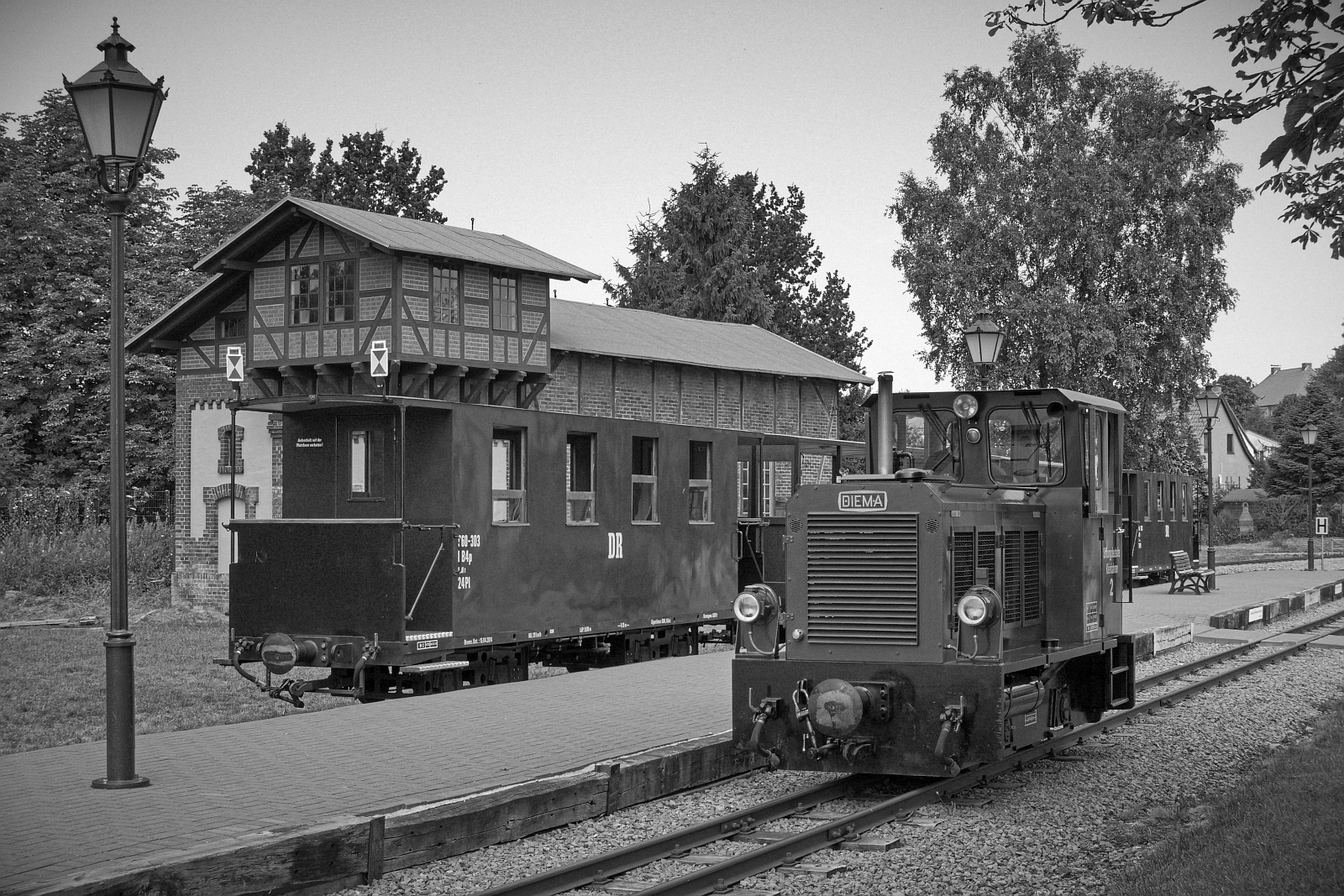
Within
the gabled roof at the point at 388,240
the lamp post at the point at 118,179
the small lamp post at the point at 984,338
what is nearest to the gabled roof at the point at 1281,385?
the gabled roof at the point at 388,240

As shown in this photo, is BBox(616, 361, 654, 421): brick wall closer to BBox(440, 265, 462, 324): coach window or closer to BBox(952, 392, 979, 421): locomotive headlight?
BBox(440, 265, 462, 324): coach window

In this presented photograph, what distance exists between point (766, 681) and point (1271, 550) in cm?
5128

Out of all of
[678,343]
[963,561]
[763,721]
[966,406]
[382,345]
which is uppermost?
[678,343]

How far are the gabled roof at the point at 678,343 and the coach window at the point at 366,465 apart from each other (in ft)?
57.6

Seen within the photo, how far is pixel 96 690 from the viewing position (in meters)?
16.5

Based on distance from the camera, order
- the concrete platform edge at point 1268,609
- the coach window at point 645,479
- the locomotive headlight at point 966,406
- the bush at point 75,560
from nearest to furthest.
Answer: the locomotive headlight at point 966,406 < the coach window at point 645,479 < the concrete platform edge at point 1268,609 < the bush at point 75,560

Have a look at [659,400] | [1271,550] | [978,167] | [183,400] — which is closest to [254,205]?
[183,400]

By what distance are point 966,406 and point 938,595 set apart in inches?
71.0

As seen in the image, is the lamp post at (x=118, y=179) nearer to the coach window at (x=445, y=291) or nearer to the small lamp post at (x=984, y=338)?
the small lamp post at (x=984, y=338)

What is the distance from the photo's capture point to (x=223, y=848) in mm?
6246

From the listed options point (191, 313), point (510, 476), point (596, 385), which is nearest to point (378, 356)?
point (596, 385)

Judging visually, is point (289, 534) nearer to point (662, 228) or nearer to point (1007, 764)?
point (1007, 764)

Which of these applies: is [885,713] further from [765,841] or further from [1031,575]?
[1031,575]

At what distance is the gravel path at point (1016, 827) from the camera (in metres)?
6.91
